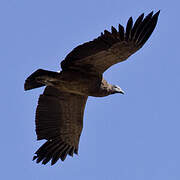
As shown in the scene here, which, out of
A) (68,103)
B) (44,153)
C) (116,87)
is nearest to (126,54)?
(116,87)

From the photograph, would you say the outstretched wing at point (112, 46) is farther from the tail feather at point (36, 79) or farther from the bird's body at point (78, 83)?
the tail feather at point (36, 79)

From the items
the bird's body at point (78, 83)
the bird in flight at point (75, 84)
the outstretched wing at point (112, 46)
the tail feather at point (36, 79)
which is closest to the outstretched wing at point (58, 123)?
the bird in flight at point (75, 84)

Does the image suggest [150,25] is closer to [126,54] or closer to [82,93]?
[126,54]

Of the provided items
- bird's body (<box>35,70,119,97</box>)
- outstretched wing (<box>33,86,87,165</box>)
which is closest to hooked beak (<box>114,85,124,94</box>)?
bird's body (<box>35,70,119,97</box>)

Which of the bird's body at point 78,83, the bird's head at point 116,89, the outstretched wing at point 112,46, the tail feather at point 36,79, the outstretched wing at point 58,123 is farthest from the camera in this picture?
the outstretched wing at point 58,123

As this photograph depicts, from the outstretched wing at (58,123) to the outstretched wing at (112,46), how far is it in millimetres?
1524

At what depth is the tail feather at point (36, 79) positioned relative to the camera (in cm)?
1352

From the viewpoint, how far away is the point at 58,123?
15.4 m

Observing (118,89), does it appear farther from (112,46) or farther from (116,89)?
(112,46)

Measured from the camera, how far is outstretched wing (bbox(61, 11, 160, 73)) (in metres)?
12.7

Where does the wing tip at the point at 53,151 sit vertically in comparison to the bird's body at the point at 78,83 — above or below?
below

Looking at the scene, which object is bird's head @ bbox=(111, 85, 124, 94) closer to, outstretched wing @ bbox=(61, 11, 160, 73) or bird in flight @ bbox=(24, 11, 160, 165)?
bird in flight @ bbox=(24, 11, 160, 165)

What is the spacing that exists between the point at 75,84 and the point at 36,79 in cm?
93

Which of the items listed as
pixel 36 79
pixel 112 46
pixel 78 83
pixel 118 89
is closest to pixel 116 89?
pixel 118 89
